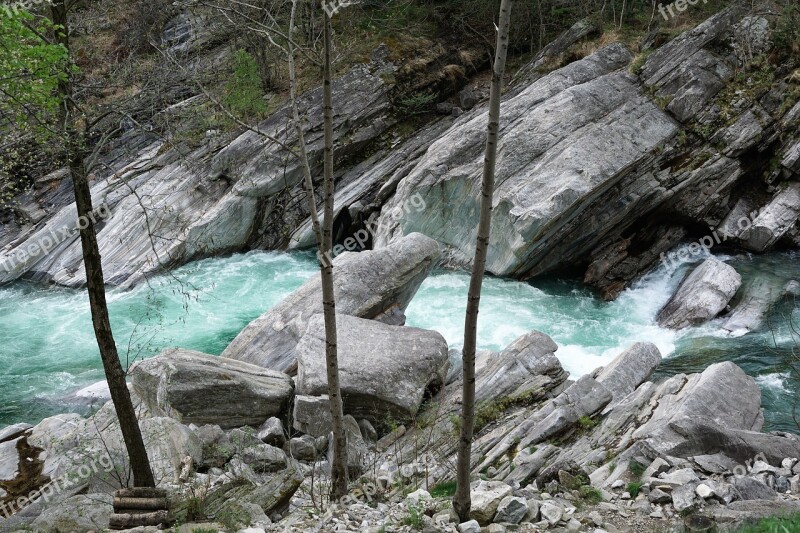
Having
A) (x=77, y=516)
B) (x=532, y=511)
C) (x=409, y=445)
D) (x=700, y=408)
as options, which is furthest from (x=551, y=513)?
(x=77, y=516)

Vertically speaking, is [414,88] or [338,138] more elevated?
[414,88]

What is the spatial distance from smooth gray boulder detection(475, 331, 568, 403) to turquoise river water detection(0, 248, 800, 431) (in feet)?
7.81

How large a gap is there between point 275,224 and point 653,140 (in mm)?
14061

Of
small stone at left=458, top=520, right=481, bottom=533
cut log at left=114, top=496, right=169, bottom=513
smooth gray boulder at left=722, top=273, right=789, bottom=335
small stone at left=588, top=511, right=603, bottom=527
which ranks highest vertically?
small stone at left=458, top=520, right=481, bottom=533

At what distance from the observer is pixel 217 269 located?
2336 centimetres

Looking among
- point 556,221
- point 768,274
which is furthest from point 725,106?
point 556,221

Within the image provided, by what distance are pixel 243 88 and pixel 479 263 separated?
68.2 feet

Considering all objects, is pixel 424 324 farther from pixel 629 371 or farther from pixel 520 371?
pixel 629 371

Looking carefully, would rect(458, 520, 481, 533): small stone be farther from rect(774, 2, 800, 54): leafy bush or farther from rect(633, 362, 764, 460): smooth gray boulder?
rect(774, 2, 800, 54): leafy bush

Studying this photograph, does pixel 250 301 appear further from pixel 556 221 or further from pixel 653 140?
pixel 653 140

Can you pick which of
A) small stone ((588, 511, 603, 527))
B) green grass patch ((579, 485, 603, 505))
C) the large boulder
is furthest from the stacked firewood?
green grass patch ((579, 485, 603, 505))

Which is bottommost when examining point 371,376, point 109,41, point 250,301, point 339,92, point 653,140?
point 250,301

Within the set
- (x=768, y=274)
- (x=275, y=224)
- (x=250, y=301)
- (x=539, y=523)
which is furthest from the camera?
(x=275, y=224)

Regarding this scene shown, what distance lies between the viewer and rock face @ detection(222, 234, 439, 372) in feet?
45.5
